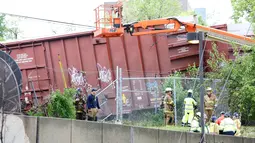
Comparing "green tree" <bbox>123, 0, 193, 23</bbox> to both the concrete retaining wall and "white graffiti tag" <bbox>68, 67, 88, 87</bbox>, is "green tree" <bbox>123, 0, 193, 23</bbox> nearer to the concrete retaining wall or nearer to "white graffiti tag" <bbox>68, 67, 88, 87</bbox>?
"white graffiti tag" <bbox>68, 67, 88, 87</bbox>

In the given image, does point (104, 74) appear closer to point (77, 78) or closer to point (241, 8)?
point (77, 78)

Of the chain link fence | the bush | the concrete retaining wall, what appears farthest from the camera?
the chain link fence

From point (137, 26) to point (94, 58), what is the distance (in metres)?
2.30

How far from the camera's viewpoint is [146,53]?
2256cm

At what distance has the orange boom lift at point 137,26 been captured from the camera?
67.4ft

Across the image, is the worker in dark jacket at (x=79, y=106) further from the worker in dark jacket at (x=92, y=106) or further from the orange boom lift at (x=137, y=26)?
the orange boom lift at (x=137, y=26)

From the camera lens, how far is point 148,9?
52469mm

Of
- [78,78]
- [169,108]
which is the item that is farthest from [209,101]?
[78,78]

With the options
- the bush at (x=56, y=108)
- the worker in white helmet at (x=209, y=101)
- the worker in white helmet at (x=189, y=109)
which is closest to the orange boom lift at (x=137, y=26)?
the worker in white helmet at (x=209, y=101)

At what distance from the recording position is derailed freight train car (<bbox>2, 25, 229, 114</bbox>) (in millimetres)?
22500

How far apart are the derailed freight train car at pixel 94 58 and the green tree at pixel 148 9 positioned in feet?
95.8

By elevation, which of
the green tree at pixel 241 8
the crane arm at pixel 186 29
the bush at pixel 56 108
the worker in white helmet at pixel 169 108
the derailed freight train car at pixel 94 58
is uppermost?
the green tree at pixel 241 8

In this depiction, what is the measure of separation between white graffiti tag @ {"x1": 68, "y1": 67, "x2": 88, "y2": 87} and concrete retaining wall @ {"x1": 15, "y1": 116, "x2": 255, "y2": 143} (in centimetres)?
786

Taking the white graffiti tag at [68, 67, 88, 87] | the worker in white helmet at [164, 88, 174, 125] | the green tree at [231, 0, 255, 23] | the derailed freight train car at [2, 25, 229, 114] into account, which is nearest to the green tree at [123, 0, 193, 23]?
the green tree at [231, 0, 255, 23]
